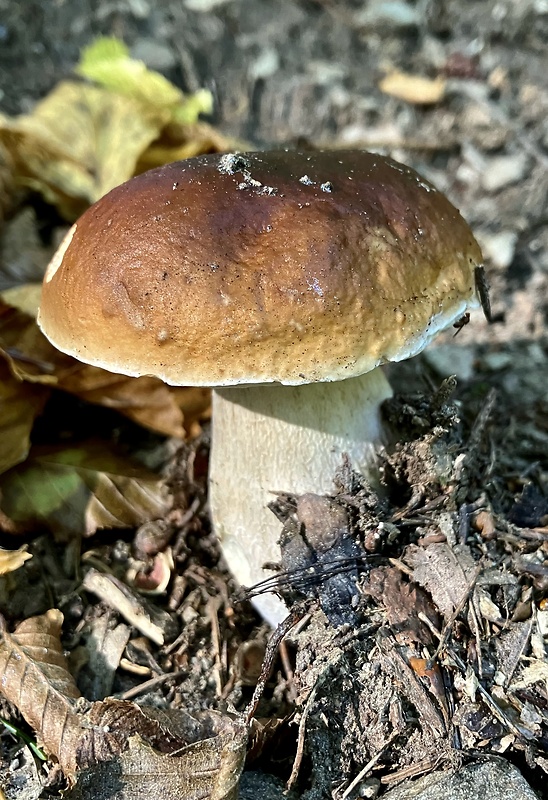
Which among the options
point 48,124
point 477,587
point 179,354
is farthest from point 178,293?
point 48,124

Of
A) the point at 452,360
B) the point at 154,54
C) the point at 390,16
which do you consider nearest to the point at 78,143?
the point at 154,54

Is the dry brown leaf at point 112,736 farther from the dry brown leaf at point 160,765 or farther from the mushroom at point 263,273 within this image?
the mushroom at point 263,273

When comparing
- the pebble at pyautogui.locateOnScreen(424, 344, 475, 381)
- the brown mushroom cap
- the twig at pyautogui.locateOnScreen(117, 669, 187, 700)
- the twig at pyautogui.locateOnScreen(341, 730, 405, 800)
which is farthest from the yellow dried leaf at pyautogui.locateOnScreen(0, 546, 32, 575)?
the pebble at pyautogui.locateOnScreen(424, 344, 475, 381)

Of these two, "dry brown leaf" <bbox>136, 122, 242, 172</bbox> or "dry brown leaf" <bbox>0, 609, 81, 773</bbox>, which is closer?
"dry brown leaf" <bbox>0, 609, 81, 773</bbox>

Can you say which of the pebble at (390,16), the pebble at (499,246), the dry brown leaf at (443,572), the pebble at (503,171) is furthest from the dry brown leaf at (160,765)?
the pebble at (390,16)

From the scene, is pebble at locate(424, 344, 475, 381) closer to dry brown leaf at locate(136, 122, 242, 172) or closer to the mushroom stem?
the mushroom stem

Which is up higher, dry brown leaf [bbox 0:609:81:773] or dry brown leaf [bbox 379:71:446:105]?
dry brown leaf [bbox 379:71:446:105]

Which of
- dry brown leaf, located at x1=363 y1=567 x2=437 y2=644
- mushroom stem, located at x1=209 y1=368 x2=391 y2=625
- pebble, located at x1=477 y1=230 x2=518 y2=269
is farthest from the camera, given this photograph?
pebble, located at x1=477 y1=230 x2=518 y2=269
